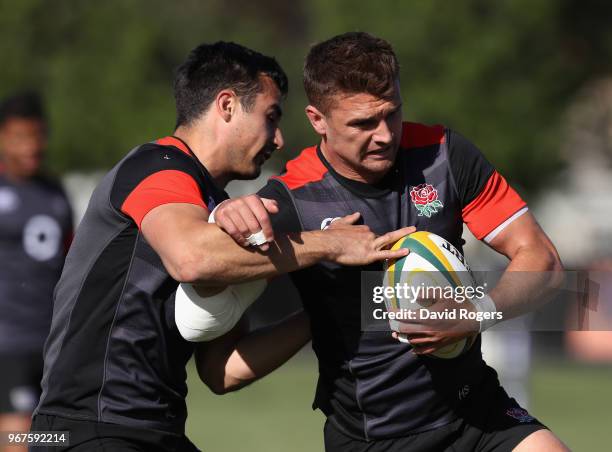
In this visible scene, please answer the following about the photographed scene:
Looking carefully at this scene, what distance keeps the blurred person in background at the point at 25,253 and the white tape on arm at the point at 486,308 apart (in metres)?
4.72

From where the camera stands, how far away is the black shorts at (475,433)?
5109mm

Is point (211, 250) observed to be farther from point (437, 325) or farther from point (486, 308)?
point (486, 308)

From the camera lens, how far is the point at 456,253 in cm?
490

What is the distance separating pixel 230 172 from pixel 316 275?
72 cm

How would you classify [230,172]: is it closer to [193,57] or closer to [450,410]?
[193,57]

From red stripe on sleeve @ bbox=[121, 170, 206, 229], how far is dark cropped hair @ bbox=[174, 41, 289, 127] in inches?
28.1

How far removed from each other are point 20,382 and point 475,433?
175 inches

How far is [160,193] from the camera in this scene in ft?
15.5

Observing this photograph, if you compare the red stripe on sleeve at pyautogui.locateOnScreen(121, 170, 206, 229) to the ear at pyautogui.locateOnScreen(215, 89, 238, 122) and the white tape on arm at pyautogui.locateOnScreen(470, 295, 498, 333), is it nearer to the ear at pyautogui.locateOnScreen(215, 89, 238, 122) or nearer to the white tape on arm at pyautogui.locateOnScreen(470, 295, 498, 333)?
the ear at pyautogui.locateOnScreen(215, 89, 238, 122)

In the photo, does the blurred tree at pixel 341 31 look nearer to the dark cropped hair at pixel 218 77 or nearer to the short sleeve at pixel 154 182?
A: the dark cropped hair at pixel 218 77

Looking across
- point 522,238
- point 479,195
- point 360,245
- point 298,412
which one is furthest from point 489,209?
point 298,412

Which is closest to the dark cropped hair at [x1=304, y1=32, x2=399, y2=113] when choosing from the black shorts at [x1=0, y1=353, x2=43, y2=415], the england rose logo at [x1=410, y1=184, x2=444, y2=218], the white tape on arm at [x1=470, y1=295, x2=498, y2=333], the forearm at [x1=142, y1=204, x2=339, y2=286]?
the england rose logo at [x1=410, y1=184, x2=444, y2=218]

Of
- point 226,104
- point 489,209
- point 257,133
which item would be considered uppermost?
point 226,104

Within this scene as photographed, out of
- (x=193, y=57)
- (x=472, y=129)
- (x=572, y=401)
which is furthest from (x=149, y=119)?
(x=193, y=57)
